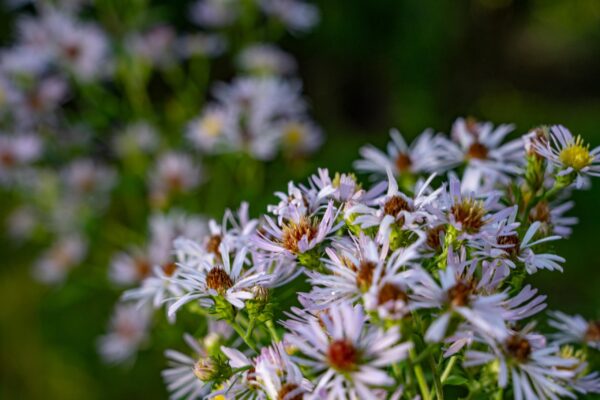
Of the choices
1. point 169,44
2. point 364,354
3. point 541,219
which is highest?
point 169,44

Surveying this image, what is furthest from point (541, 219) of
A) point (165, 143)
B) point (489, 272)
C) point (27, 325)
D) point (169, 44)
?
point (27, 325)

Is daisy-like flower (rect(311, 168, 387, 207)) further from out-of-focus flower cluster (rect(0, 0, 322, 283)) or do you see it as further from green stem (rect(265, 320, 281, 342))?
out-of-focus flower cluster (rect(0, 0, 322, 283))

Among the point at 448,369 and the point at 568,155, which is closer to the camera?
the point at 448,369

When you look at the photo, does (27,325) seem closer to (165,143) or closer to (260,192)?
(165,143)

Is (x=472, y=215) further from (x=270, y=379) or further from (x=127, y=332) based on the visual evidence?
(x=127, y=332)

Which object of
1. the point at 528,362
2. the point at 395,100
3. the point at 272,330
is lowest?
the point at 528,362

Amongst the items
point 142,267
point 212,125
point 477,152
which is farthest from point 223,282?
point 212,125
